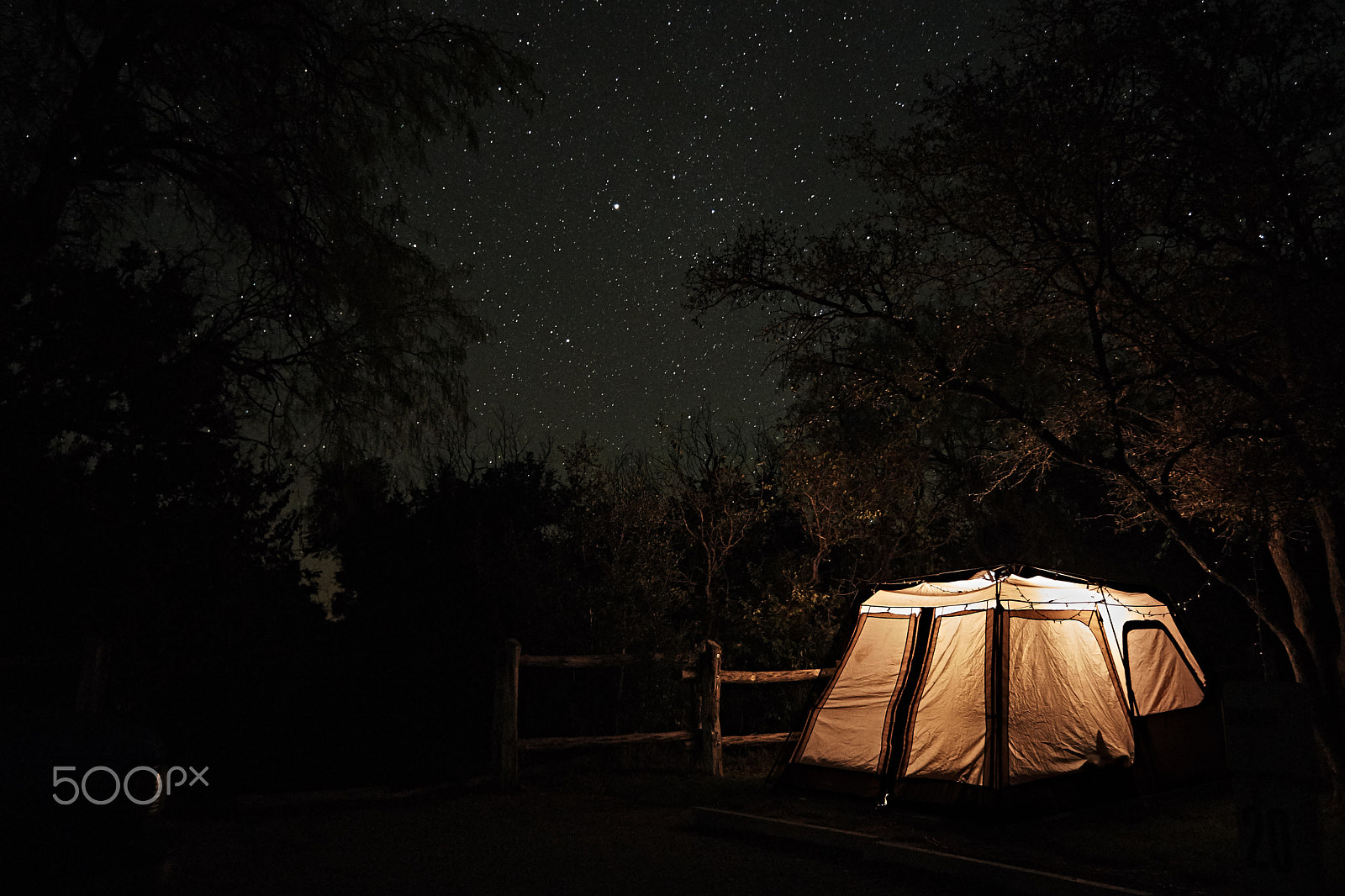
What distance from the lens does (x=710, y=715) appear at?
10102 mm

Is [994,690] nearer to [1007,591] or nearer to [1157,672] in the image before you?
[1007,591]

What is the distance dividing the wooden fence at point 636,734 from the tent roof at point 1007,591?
1091 mm

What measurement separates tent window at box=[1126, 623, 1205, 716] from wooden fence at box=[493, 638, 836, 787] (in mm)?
2699

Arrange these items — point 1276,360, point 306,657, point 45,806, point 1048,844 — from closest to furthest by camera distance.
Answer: point 45,806 < point 1048,844 < point 1276,360 < point 306,657

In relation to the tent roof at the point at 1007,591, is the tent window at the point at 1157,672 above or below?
below

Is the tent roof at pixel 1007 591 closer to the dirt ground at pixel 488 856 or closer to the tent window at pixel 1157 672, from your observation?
the tent window at pixel 1157 672

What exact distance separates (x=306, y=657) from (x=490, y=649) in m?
3.55

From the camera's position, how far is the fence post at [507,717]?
894 centimetres

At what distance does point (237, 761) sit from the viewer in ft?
47.1

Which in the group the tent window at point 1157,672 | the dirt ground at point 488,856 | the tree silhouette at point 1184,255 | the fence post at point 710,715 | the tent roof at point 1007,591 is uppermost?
the tree silhouette at point 1184,255

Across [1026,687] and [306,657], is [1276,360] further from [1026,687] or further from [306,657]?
[306,657]

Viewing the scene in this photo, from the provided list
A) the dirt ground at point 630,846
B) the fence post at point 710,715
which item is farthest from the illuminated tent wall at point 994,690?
the fence post at point 710,715

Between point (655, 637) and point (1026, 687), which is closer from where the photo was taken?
point (1026, 687)

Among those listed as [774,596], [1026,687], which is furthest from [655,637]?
[1026,687]
